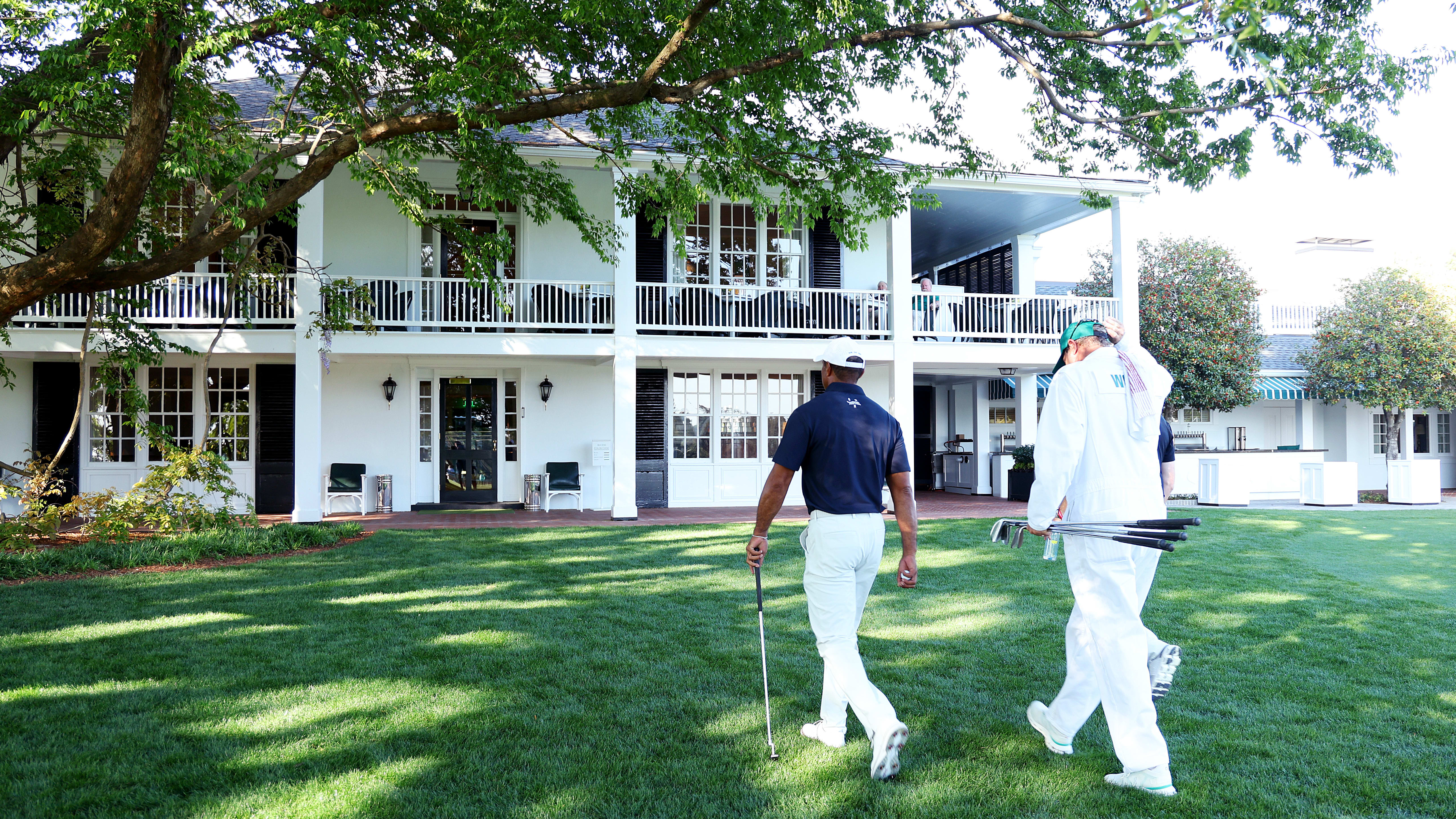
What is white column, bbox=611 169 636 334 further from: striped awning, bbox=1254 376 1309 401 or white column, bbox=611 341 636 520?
striped awning, bbox=1254 376 1309 401

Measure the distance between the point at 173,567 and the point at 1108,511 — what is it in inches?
339

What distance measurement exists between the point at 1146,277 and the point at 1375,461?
27.7 ft

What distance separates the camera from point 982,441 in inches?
703

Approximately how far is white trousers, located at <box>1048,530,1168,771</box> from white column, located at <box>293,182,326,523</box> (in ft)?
35.9

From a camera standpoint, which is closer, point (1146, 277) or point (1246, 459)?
point (1246, 459)

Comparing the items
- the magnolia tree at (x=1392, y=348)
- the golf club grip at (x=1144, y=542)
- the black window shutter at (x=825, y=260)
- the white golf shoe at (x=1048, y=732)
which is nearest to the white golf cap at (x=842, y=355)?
the golf club grip at (x=1144, y=542)

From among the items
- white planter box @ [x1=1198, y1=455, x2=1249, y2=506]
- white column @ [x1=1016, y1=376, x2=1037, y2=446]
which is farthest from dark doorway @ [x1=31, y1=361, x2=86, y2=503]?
white planter box @ [x1=1198, y1=455, x2=1249, y2=506]

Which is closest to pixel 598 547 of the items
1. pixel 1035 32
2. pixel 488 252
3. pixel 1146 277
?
pixel 488 252

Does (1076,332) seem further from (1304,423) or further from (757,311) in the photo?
(1304,423)

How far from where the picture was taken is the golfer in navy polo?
356 centimetres

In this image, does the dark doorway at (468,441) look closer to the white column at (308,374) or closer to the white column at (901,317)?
the white column at (308,374)

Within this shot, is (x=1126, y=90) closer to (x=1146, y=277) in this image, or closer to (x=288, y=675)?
(x=288, y=675)

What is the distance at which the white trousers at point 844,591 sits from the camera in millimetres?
3559

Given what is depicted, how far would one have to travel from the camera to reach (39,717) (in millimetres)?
4207
